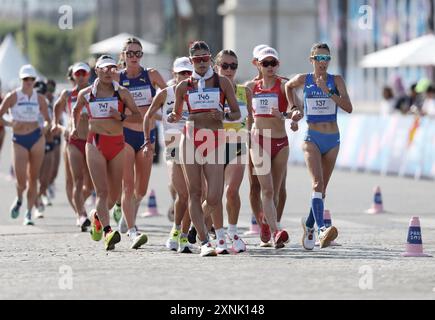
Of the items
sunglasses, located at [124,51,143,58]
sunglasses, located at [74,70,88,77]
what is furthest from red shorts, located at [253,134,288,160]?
sunglasses, located at [74,70,88,77]

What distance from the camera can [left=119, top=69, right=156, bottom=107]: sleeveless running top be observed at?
1686cm

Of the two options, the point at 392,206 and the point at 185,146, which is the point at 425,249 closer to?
the point at 185,146

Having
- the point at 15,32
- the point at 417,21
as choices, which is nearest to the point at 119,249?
the point at 417,21

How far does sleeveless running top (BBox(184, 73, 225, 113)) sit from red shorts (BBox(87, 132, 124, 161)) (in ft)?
4.68

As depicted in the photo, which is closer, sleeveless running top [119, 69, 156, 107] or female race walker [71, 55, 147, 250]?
female race walker [71, 55, 147, 250]

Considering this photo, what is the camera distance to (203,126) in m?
14.6

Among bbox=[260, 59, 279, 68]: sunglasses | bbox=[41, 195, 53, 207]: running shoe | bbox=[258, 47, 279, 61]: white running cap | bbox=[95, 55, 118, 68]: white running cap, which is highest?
bbox=[258, 47, 279, 61]: white running cap

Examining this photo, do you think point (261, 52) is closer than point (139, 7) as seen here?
Yes

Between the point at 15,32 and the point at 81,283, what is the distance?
158 metres

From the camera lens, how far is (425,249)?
15.2m

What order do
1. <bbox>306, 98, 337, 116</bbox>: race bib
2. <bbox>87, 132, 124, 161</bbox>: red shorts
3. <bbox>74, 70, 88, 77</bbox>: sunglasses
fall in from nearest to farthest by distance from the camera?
1. <bbox>306, 98, 337, 116</bbox>: race bib
2. <bbox>87, 132, 124, 161</bbox>: red shorts
3. <bbox>74, 70, 88, 77</bbox>: sunglasses

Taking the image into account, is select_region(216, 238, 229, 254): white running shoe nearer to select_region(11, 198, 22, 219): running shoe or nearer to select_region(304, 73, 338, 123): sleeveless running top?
select_region(304, 73, 338, 123): sleeveless running top
